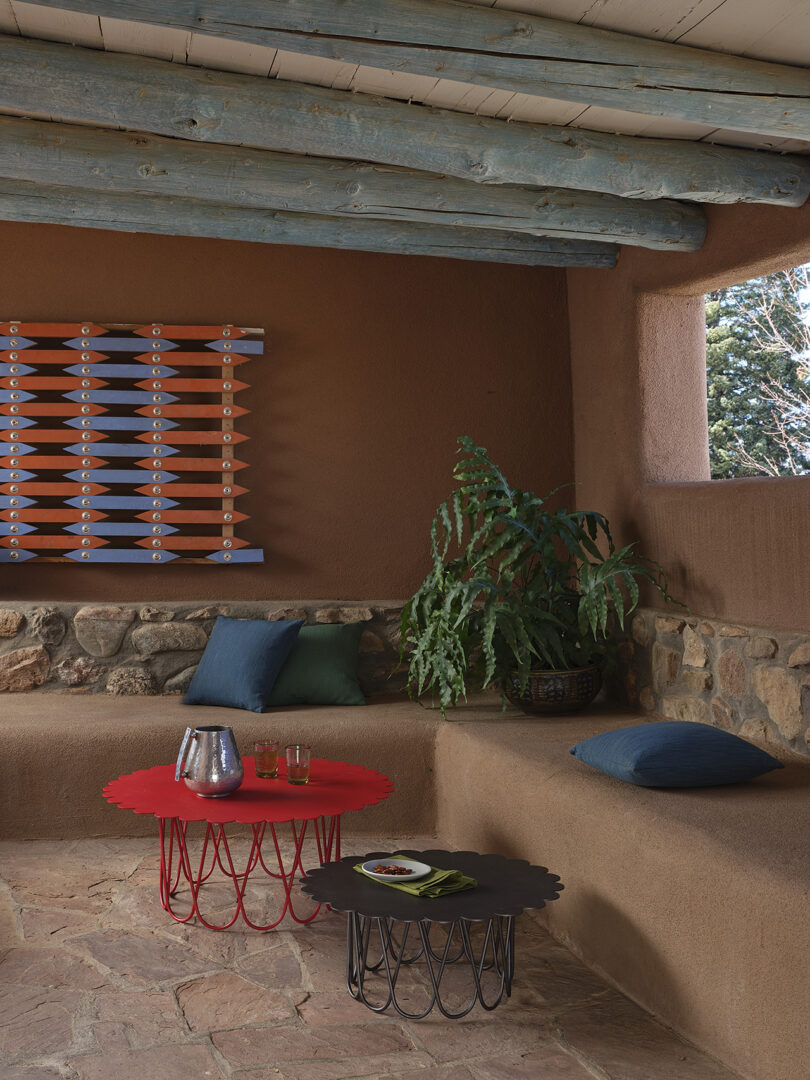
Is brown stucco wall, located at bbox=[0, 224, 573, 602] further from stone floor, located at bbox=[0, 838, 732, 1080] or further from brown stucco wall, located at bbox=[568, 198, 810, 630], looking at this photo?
stone floor, located at bbox=[0, 838, 732, 1080]

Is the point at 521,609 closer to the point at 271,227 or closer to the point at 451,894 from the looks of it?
the point at 451,894

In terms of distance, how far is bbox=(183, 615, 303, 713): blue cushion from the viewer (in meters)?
4.39

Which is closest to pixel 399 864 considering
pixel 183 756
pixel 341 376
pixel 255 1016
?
pixel 255 1016

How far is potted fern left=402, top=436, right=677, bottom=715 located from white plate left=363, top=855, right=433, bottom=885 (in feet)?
4.05

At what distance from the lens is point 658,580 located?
4.13 metres

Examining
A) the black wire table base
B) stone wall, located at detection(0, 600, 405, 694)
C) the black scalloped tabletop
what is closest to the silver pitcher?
the black scalloped tabletop

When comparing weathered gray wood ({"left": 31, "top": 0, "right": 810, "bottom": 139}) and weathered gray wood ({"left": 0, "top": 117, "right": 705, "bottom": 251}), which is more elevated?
weathered gray wood ({"left": 0, "top": 117, "right": 705, "bottom": 251})

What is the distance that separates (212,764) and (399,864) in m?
0.66

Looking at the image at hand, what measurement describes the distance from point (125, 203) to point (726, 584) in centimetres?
265

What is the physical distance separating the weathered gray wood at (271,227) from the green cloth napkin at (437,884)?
8.84 feet

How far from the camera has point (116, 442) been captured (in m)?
4.84

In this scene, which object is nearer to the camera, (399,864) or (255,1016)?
(255,1016)

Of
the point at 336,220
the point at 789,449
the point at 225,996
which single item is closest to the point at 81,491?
the point at 336,220

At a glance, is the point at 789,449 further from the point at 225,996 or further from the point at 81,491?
the point at 225,996
